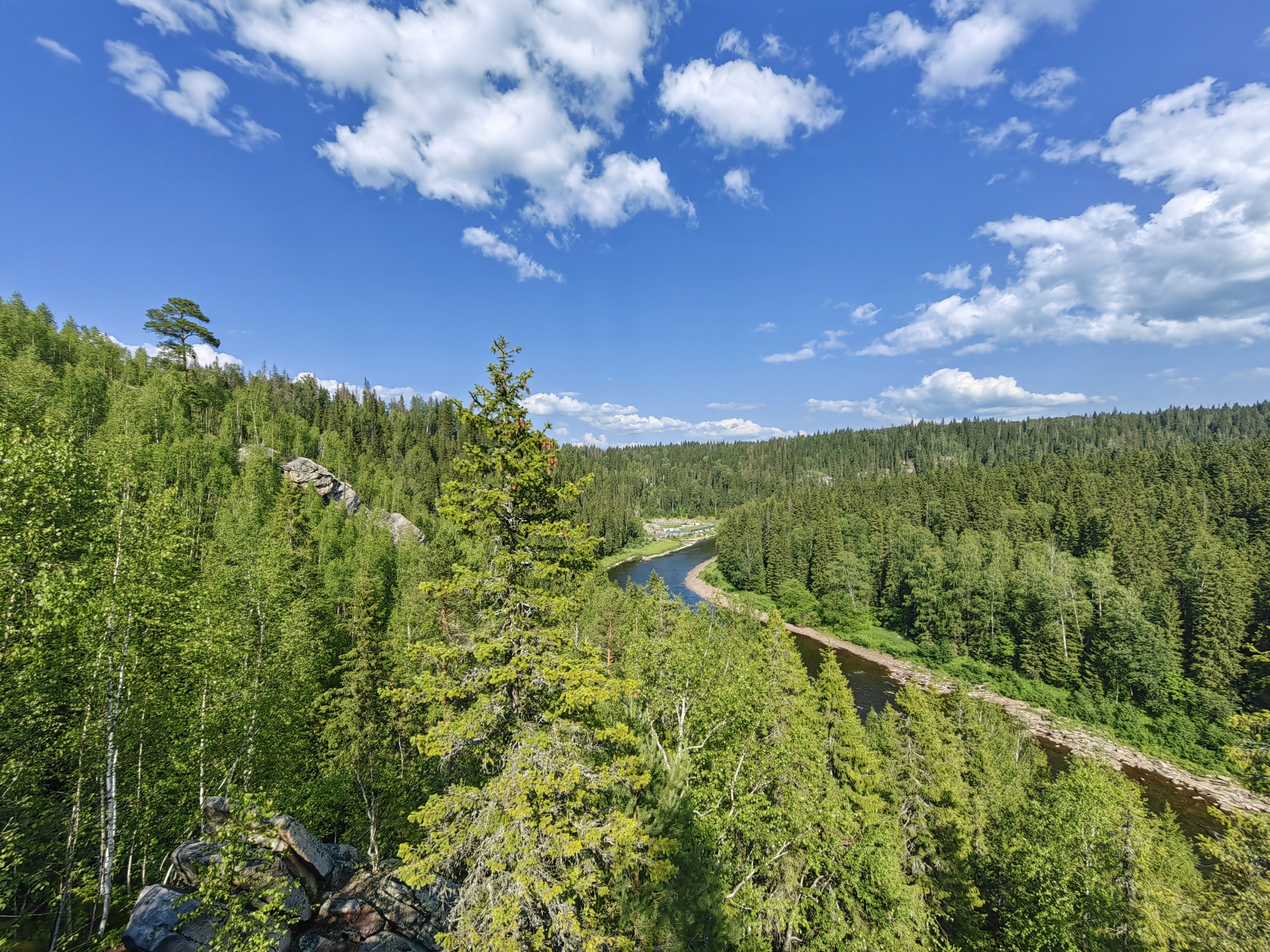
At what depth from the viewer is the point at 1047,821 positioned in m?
19.9

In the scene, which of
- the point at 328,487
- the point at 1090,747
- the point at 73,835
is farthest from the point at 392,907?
the point at 328,487

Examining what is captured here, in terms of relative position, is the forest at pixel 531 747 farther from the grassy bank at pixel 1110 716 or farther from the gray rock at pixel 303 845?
the gray rock at pixel 303 845

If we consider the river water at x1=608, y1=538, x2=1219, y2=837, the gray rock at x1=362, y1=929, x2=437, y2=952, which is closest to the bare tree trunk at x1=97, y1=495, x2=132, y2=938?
the gray rock at x1=362, y1=929, x2=437, y2=952

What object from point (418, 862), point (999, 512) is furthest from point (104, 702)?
point (999, 512)

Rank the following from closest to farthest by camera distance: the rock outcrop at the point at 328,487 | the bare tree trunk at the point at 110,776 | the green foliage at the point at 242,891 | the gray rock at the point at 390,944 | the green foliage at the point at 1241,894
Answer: the green foliage at the point at 242,891
the green foliage at the point at 1241,894
the bare tree trunk at the point at 110,776
the gray rock at the point at 390,944
the rock outcrop at the point at 328,487

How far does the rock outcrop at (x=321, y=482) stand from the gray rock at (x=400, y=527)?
19.5 ft

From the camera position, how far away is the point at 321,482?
226 ft

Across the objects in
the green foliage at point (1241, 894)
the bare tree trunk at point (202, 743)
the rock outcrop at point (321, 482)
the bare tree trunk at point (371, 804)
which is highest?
the rock outcrop at point (321, 482)

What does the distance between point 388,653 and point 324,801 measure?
20.6 feet

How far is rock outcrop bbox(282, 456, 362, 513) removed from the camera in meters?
65.9

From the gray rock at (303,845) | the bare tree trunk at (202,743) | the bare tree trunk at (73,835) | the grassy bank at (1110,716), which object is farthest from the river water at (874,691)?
the bare tree trunk at (73,835)

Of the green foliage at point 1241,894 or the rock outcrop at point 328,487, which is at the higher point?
the rock outcrop at point 328,487

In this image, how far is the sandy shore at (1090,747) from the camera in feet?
109

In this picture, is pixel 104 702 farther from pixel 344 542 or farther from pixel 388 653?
pixel 344 542
